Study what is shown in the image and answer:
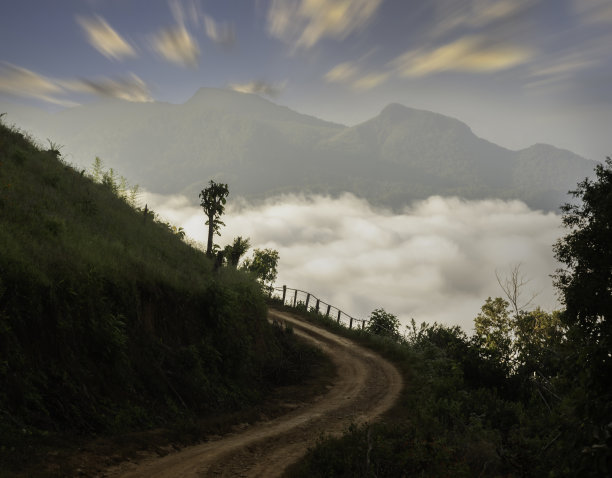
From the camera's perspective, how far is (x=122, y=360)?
42.0 ft

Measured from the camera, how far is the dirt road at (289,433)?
410 inches

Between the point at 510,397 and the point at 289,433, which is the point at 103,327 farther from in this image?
the point at 510,397

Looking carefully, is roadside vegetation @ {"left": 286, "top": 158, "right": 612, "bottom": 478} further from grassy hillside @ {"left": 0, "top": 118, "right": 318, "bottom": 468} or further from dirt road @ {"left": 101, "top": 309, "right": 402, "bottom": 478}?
grassy hillside @ {"left": 0, "top": 118, "right": 318, "bottom": 468}

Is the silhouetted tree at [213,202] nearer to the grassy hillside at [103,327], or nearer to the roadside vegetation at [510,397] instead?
the grassy hillside at [103,327]

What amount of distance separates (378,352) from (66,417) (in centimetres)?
2068

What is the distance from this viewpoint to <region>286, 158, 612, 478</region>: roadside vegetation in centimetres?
482

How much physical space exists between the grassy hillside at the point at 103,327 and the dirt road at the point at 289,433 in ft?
6.21

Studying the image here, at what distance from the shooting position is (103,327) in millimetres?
12508

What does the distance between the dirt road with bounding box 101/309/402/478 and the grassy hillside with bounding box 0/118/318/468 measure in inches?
74.5

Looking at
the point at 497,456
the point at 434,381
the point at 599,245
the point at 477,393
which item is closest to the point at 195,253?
the point at 434,381

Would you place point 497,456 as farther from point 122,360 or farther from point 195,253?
point 195,253

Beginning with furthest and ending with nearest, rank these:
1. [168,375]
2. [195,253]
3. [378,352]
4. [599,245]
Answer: [378,352]
[195,253]
[599,245]
[168,375]

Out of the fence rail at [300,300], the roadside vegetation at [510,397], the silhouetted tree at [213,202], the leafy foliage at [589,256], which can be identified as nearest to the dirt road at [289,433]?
the roadside vegetation at [510,397]

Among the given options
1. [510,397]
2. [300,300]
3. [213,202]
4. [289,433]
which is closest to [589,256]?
[510,397]
